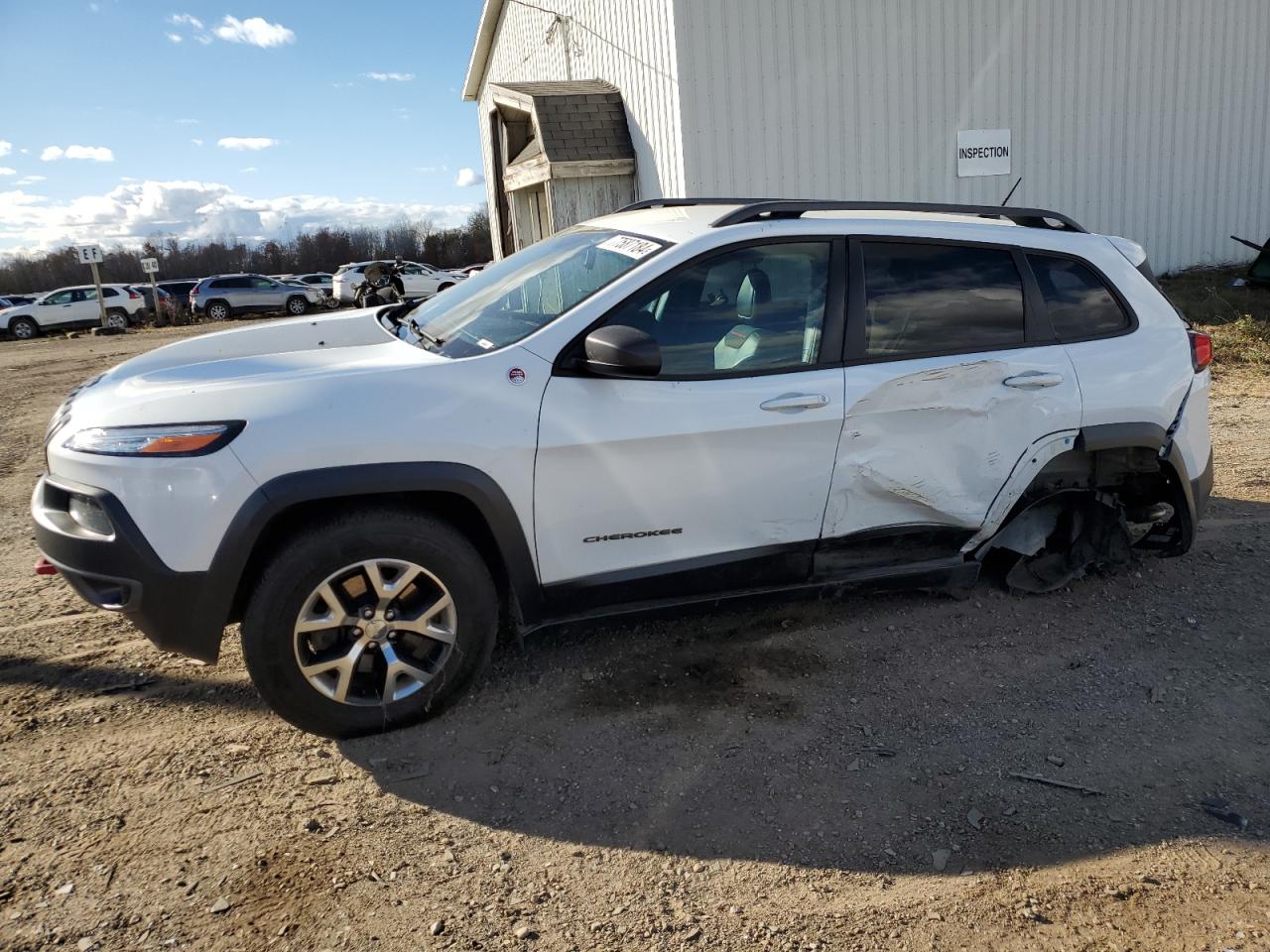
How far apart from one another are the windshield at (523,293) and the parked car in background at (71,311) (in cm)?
3170

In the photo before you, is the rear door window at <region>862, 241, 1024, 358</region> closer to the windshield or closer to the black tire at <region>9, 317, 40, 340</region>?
the windshield

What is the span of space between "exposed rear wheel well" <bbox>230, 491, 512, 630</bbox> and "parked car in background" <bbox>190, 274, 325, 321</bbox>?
103ft

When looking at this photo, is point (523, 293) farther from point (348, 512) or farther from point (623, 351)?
point (348, 512)

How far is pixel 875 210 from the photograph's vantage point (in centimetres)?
419

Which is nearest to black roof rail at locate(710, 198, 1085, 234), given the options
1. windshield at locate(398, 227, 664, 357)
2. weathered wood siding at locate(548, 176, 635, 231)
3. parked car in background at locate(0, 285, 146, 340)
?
windshield at locate(398, 227, 664, 357)

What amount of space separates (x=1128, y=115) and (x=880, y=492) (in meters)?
15.2

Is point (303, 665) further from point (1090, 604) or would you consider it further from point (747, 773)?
point (1090, 604)

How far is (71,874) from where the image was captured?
269 centimetres

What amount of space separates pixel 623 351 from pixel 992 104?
1414cm

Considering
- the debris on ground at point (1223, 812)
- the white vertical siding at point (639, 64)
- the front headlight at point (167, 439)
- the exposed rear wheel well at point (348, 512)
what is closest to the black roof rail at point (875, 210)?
the exposed rear wheel well at point (348, 512)

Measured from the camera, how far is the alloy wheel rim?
315 centimetres

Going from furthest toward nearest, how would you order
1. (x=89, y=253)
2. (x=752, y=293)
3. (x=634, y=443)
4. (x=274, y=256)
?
1. (x=274, y=256)
2. (x=89, y=253)
3. (x=752, y=293)
4. (x=634, y=443)

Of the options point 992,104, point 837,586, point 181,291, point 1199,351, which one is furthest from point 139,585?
point 181,291

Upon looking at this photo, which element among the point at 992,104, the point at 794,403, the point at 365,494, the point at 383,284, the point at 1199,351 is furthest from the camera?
the point at 992,104
